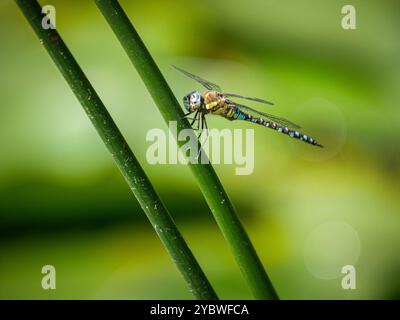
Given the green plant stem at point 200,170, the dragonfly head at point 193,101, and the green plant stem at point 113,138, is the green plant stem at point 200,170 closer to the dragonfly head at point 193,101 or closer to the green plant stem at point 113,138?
the green plant stem at point 113,138

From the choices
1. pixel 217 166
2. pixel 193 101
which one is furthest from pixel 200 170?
pixel 217 166

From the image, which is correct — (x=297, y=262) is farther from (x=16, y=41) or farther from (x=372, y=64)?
(x=16, y=41)

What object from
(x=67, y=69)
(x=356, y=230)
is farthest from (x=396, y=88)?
(x=67, y=69)

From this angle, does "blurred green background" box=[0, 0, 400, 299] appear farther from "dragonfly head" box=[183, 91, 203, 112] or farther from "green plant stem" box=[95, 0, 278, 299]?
"green plant stem" box=[95, 0, 278, 299]

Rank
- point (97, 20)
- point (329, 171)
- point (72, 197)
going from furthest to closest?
point (97, 20) → point (329, 171) → point (72, 197)

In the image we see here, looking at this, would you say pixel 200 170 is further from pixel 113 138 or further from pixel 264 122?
pixel 264 122

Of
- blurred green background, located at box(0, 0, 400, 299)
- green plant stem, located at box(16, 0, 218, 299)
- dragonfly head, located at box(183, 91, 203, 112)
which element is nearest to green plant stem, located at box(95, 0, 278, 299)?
green plant stem, located at box(16, 0, 218, 299)

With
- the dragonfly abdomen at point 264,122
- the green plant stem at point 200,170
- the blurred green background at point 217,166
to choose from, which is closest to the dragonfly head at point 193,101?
the dragonfly abdomen at point 264,122
